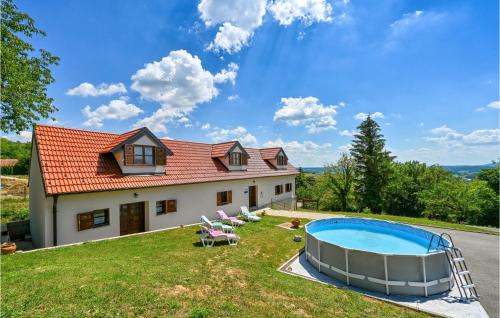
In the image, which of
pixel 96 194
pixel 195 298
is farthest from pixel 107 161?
pixel 195 298

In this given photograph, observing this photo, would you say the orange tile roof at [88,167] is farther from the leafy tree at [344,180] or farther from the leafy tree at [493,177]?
the leafy tree at [493,177]

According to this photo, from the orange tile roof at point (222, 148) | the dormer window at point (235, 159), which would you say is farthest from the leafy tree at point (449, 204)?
the orange tile roof at point (222, 148)

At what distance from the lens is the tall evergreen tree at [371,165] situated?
34.2 m

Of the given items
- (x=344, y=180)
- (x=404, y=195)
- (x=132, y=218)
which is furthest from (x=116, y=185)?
(x=404, y=195)

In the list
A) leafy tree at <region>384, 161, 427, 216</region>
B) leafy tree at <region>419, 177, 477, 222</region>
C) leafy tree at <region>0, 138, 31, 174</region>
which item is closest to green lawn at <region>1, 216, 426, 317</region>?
leafy tree at <region>419, 177, 477, 222</region>

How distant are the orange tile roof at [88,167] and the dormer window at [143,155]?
1.02 metres

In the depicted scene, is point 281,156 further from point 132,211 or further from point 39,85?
point 39,85

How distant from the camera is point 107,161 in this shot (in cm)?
1370

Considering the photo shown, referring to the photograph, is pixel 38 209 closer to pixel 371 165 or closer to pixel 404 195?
pixel 371 165

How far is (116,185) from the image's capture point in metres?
12.4

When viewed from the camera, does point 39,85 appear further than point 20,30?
Yes

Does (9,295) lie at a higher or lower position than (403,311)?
higher

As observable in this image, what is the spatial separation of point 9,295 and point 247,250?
776 centimetres

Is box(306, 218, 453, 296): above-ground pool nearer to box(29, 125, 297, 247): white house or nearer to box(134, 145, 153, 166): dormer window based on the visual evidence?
box(29, 125, 297, 247): white house
